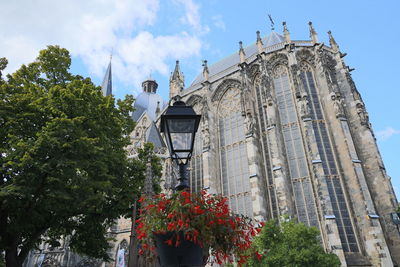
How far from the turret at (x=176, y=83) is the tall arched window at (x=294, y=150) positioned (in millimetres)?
8837

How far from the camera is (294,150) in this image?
1823 centimetres

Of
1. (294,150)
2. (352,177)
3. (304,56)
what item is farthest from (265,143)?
(304,56)

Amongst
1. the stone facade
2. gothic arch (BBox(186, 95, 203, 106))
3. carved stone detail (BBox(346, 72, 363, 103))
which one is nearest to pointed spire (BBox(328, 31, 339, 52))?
the stone facade

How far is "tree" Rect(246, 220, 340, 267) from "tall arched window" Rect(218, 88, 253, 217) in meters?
5.51

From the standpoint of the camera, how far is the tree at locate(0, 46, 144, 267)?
821 cm

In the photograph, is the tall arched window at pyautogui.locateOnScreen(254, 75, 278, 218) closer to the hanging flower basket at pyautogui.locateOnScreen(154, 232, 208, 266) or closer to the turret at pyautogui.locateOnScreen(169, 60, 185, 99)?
the turret at pyautogui.locateOnScreen(169, 60, 185, 99)

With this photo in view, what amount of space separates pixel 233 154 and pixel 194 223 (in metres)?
18.1

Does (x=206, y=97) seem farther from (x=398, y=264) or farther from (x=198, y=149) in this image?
(x=398, y=264)

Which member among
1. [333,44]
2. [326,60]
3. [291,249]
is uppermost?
[333,44]

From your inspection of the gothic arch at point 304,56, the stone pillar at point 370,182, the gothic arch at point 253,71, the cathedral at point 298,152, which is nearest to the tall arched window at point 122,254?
the cathedral at point 298,152

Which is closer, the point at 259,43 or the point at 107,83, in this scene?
the point at 259,43

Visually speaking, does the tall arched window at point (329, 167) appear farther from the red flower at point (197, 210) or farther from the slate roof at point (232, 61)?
the red flower at point (197, 210)

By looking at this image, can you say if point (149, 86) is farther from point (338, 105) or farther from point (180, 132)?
point (180, 132)

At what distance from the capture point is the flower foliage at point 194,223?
2.92m
